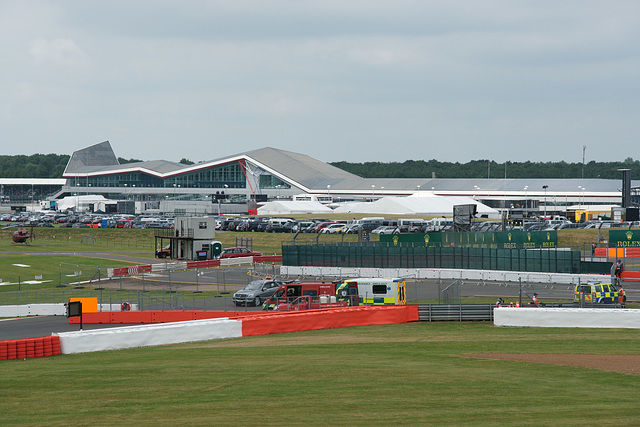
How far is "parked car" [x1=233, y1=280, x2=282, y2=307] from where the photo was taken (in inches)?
1495

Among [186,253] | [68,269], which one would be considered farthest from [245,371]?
[186,253]

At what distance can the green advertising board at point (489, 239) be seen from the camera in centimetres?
5419

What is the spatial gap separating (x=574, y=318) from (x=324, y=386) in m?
13.9

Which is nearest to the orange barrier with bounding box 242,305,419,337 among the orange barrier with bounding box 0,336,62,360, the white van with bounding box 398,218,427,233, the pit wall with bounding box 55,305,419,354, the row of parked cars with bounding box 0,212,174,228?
the pit wall with bounding box 55,305,419,354

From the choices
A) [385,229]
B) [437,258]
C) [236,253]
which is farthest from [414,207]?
[437,258]

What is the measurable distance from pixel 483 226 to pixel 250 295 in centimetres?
4546

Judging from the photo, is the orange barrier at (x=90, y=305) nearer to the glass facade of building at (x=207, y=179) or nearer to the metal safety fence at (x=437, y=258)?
the metal safety fence at (x=437, y=258)

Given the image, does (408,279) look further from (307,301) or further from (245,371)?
(245,371)

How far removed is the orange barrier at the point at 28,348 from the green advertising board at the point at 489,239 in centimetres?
3564

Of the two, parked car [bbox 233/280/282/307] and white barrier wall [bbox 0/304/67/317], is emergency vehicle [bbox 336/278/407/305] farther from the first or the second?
white barrier wall [bbox 0/304/67/317]

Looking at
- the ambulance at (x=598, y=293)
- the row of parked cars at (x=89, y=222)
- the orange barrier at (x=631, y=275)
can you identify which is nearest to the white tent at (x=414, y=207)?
the row of parked cars at (x=89, y=222)

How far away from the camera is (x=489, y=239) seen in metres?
54.9

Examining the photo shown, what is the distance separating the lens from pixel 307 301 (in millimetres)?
35000

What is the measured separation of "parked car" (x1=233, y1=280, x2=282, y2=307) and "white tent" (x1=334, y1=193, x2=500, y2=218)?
269 ft
